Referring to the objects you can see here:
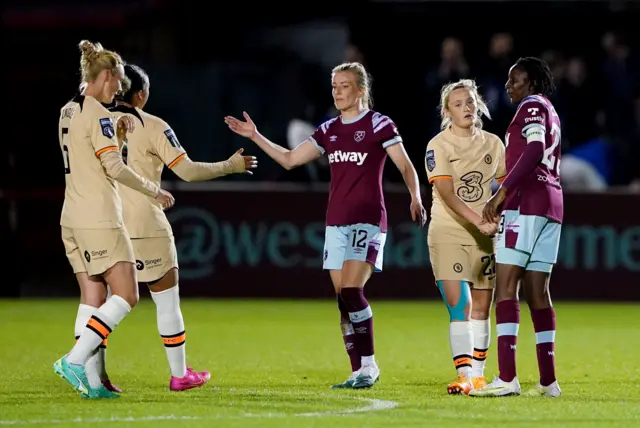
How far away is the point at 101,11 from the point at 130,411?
12927 mm

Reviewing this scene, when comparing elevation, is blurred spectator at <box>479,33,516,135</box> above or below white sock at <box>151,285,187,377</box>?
above

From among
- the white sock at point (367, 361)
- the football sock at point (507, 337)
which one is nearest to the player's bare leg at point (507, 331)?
the football sock at point (507, 337)

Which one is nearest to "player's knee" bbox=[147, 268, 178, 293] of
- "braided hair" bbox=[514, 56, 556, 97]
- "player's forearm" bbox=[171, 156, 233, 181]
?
"player's forearm" bbox=[171, 156, 233, 181]

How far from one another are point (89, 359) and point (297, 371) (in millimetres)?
2055

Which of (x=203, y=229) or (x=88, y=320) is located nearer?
(x=88, y=320)

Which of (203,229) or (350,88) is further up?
(350,88)

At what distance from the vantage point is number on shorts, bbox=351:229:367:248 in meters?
8.49

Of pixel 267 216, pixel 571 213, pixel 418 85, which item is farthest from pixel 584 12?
pixel 267 216

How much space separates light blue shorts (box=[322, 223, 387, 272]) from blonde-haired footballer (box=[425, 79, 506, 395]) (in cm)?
39

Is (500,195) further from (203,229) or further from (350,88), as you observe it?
(203,229)

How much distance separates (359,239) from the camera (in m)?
8.49

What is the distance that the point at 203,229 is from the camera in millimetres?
15961

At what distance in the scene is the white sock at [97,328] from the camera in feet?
25.0

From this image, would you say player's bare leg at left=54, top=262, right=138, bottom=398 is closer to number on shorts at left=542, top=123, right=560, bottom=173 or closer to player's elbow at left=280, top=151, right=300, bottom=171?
player's elbow at left=280, top=151, right=300, bottom=171
